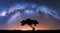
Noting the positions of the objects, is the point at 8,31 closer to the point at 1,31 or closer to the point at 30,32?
the point at 1,31

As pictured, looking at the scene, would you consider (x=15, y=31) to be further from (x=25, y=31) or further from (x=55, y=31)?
(x=55, y=31)

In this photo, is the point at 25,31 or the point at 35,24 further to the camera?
the point at 35,24

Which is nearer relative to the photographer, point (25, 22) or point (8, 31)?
point (8, 31)

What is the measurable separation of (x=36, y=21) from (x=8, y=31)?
1.39 m

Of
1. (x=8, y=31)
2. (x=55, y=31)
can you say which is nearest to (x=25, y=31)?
(x=8, y=31)

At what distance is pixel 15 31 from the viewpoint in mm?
8461

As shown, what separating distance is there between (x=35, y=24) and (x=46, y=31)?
75cm

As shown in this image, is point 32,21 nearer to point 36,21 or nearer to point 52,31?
point 36,21

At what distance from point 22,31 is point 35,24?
2.84 feet

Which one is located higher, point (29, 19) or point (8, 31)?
point (29, 19)

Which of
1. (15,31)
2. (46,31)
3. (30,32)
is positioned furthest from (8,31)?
(46,31)

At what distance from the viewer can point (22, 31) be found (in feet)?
27.8

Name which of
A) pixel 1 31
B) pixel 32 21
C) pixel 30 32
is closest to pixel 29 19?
pixel 32 21

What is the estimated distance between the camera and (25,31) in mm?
8484
